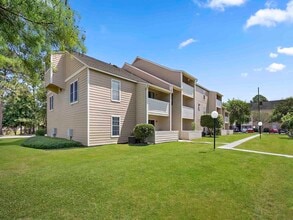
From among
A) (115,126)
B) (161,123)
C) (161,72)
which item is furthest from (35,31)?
(161,72)

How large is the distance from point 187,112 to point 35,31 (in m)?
25.3

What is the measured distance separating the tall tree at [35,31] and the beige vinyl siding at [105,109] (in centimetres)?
1246

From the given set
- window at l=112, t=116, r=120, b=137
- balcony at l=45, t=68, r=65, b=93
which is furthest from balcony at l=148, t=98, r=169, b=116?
balcony at l=45, t=68, r=65, b=93

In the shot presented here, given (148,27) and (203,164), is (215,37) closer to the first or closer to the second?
(148,27)

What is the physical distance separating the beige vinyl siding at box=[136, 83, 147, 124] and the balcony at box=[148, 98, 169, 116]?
2.03ft

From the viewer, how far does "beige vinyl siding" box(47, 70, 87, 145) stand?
670 inches

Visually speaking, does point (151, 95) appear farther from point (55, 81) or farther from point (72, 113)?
point (55, 81)

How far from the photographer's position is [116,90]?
19.2 meters

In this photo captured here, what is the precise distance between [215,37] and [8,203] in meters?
15.8

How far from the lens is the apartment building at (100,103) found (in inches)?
669

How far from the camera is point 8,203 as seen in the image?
5.65 meters

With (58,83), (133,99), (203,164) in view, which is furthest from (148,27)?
Answer: (203,164)

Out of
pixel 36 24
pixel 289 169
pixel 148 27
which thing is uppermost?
pixel 148 27

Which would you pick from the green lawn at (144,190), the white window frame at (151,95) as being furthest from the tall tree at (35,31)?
the white window frame at (151,95)
